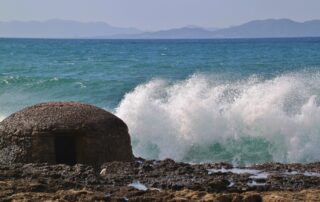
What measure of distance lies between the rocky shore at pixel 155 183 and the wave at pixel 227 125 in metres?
5.80

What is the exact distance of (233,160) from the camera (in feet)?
57.1

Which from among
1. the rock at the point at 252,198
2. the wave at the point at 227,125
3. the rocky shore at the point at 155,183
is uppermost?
the rock at the point at 252,198

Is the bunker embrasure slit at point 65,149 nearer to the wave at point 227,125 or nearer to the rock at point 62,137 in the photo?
the rock at point 62,137

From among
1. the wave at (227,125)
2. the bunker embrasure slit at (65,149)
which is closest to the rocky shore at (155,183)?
the bunker embrasure slit at (65,149)

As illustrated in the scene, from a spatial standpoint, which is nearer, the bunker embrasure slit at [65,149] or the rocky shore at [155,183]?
the rocky shore at [155,183]

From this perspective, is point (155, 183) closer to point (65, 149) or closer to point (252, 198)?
point (252, 198)

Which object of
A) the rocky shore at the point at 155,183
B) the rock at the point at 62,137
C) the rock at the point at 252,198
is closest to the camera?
the rock at the point at 252,198

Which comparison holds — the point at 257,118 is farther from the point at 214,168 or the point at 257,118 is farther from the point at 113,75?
the point at 113,75

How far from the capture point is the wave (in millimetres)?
18188

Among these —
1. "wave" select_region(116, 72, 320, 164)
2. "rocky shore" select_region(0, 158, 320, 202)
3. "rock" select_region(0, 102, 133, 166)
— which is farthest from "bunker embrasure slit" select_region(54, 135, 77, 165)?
"wave" select_region(116, 72, 320, 164)

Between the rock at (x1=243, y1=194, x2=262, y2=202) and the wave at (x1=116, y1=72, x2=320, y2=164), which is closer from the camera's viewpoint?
the rock at (x1=243, y1=194, x2=262, y2=202)

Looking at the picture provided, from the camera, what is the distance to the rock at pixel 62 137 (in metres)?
11.9

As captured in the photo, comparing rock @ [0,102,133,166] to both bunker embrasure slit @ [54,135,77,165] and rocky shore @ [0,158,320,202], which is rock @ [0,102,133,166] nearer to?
bunker embrasure slit @ [54,135,77,165]

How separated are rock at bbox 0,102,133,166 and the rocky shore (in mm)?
578
